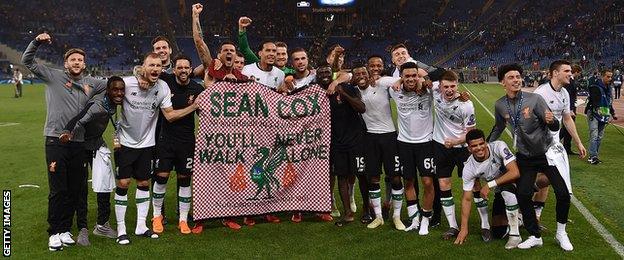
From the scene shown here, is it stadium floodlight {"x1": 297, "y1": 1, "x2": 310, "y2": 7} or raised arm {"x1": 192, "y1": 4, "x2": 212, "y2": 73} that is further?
stadium floodlight {"x1": 297, "y1": 1, "x2": 310, "y2": 7}

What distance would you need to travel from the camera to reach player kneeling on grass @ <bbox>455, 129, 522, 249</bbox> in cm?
607

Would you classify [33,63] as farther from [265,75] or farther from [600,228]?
[600,228]

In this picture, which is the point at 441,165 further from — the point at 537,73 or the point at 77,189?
the point at 537,73

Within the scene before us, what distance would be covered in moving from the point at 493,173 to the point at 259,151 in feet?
9.55

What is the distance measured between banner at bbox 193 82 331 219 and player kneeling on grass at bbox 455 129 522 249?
1881mm

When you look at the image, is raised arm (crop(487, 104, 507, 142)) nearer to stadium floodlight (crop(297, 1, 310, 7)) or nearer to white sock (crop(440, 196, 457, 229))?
white sock (crop(440, 196, 457, 229))

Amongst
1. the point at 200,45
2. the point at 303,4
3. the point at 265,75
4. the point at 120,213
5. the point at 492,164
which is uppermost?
the point at 303,4

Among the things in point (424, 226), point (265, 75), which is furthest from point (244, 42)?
point (424, 226)

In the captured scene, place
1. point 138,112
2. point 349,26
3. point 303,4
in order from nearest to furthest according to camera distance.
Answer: point 138,112
point 303,4
point 349,26

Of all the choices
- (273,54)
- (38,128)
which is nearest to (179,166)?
(273,54)

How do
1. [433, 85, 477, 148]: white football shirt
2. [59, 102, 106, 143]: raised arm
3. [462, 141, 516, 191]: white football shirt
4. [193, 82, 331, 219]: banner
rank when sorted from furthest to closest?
[193, 82, 331, 219]: banner < [433, 85, 477, 148]: white football shirt < [462, 141, 516, 191]: white football shirt < [59, 102, 106, 143]: raised arm

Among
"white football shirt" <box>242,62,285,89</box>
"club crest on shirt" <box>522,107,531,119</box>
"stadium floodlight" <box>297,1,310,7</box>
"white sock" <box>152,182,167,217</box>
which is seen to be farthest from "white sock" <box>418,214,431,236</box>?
"stadium floodlight" <box>297,1,310,7</box>

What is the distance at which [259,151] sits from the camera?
278 inches

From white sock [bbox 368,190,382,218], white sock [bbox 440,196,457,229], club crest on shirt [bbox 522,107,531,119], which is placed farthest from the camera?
white sock [bbox 368,190,382,218]
